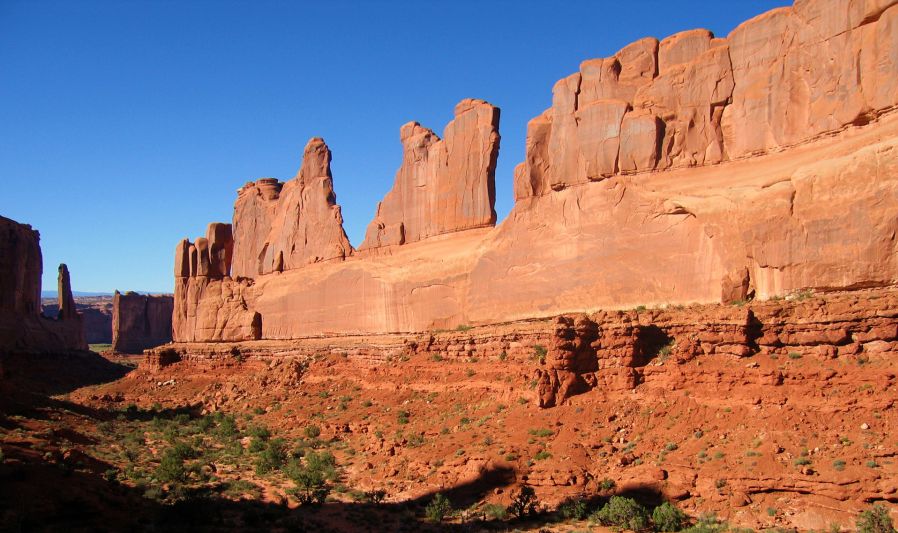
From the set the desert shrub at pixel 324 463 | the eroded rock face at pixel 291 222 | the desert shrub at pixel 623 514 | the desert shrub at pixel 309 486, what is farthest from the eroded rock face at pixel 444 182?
the desert shrub at pixel 623 514

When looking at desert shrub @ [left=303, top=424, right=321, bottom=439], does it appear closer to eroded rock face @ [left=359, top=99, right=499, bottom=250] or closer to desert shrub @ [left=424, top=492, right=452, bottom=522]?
eroded rock face @ [left=359, top=99, right=499, bottom=250]

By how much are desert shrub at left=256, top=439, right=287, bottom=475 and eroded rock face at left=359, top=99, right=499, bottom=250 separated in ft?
39.7

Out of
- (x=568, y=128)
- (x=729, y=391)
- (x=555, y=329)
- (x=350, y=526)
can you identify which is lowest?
(x=350, y=526)

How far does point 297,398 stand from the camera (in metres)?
35.8

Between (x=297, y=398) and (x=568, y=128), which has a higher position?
(x=568, y=128)

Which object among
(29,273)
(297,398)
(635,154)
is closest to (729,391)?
(635,154)

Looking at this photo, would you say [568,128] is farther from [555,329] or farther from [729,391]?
[729,391]

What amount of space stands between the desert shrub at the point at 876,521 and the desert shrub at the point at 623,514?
167 inches

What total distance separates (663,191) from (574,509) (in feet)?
35.1

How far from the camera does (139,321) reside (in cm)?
8962

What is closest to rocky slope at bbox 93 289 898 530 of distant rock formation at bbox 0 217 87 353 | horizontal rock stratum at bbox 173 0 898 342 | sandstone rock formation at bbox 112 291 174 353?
horizontal rock stratum at bbox 173 0 898 342

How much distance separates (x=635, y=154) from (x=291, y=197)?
81.6ft

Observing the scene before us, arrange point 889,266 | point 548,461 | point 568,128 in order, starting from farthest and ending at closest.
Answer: point 568,128 < point 548,461 < point 889,266

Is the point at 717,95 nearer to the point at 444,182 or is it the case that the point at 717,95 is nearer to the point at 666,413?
the point at 666,413
